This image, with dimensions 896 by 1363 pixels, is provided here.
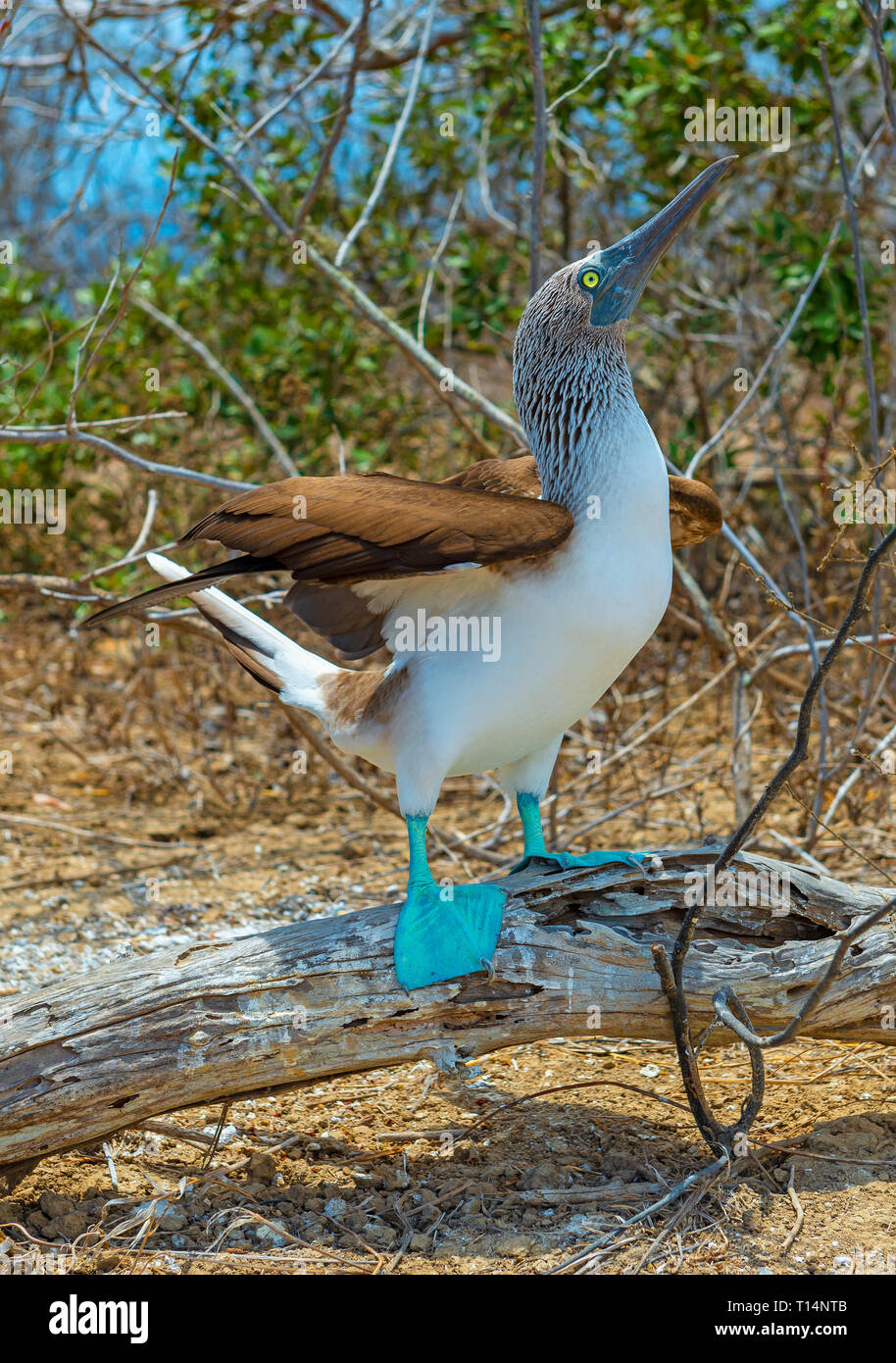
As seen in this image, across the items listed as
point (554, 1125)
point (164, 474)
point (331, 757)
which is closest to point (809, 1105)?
point (554, 1125)

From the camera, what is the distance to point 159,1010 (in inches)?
105

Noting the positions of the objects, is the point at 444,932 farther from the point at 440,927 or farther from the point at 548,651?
the point at 548,651

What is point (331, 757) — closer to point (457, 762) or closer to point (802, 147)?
point (457, 762)

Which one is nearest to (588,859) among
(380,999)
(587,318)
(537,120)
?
(380,999)

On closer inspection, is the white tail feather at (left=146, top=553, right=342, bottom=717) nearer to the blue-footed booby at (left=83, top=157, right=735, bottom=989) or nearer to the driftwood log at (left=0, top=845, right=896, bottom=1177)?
the blue-footed booby at (left=83, top=157, right=735, bottom=989)

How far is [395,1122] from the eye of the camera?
3.07 m

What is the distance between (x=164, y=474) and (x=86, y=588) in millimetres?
477

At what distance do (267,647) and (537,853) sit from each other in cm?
86

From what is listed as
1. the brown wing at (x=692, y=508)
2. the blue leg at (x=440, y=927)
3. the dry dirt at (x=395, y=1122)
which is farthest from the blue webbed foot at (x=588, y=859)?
the brown wing at (x=692, y=508)

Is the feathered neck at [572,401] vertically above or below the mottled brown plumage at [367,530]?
above

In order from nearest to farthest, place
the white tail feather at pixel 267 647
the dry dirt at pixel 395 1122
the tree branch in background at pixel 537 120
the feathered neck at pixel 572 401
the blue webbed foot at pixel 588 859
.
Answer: the dry dirt at pixel 395 1122, the feathered neck at pixel 572 401, the blue webbed foot at pixel 588 859, the white tail feather at pixel 267 647, the tree branch in background at pixel 537 120

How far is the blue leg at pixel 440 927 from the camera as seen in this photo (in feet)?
8.75

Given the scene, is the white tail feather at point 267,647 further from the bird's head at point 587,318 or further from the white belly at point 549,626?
the bird's head at point 587,318

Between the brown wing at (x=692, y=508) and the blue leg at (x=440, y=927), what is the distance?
0.97 metres
